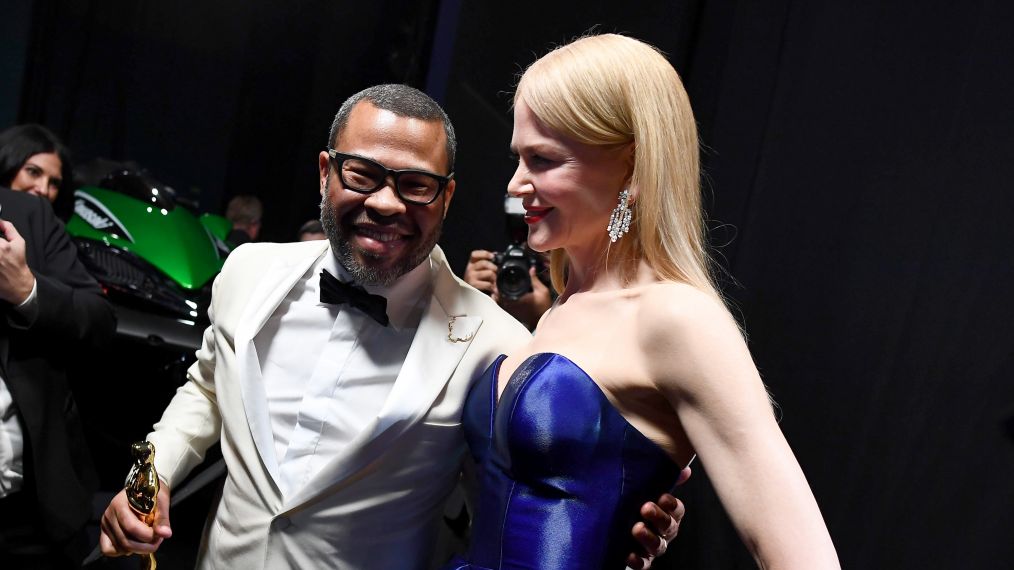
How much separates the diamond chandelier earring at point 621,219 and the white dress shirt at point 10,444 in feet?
5.44

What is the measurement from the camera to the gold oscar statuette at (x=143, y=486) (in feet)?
5.24

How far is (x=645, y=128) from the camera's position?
1.47 metres

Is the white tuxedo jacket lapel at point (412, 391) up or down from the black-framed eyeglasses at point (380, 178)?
down

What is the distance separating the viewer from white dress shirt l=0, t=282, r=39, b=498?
2436mm

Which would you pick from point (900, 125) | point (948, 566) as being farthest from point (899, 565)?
point (900, 125)

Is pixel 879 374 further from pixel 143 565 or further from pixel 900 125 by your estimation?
pixel 143 565

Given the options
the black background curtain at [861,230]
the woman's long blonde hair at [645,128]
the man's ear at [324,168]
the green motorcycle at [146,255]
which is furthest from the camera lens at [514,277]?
the green motorcycle at [146,255]

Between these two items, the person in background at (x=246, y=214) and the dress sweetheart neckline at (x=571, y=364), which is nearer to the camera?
the dress sweetheart neckline at (x=571, y=364)

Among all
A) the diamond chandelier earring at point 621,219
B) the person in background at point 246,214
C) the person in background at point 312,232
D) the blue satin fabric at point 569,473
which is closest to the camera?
the blue satin fabric at point 569,473

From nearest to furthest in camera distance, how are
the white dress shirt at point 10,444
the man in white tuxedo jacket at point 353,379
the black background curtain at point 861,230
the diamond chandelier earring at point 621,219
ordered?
1. the diamond chandelier earring at point 621,219
2. the man in white tuxedo jacket at point 353,379
3. the black background curtain at point 861,230
4. the white dress shirt at point 10,444

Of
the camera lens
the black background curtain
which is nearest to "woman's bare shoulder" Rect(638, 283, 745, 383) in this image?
the black background curtain

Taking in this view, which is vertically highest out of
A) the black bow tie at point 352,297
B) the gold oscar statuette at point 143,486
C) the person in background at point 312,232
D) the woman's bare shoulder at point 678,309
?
the woman's bare shoulder at point 678,309

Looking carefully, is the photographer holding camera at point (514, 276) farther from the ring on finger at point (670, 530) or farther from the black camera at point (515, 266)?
the ring on finger at point (670, 530)

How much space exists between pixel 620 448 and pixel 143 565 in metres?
0.99
